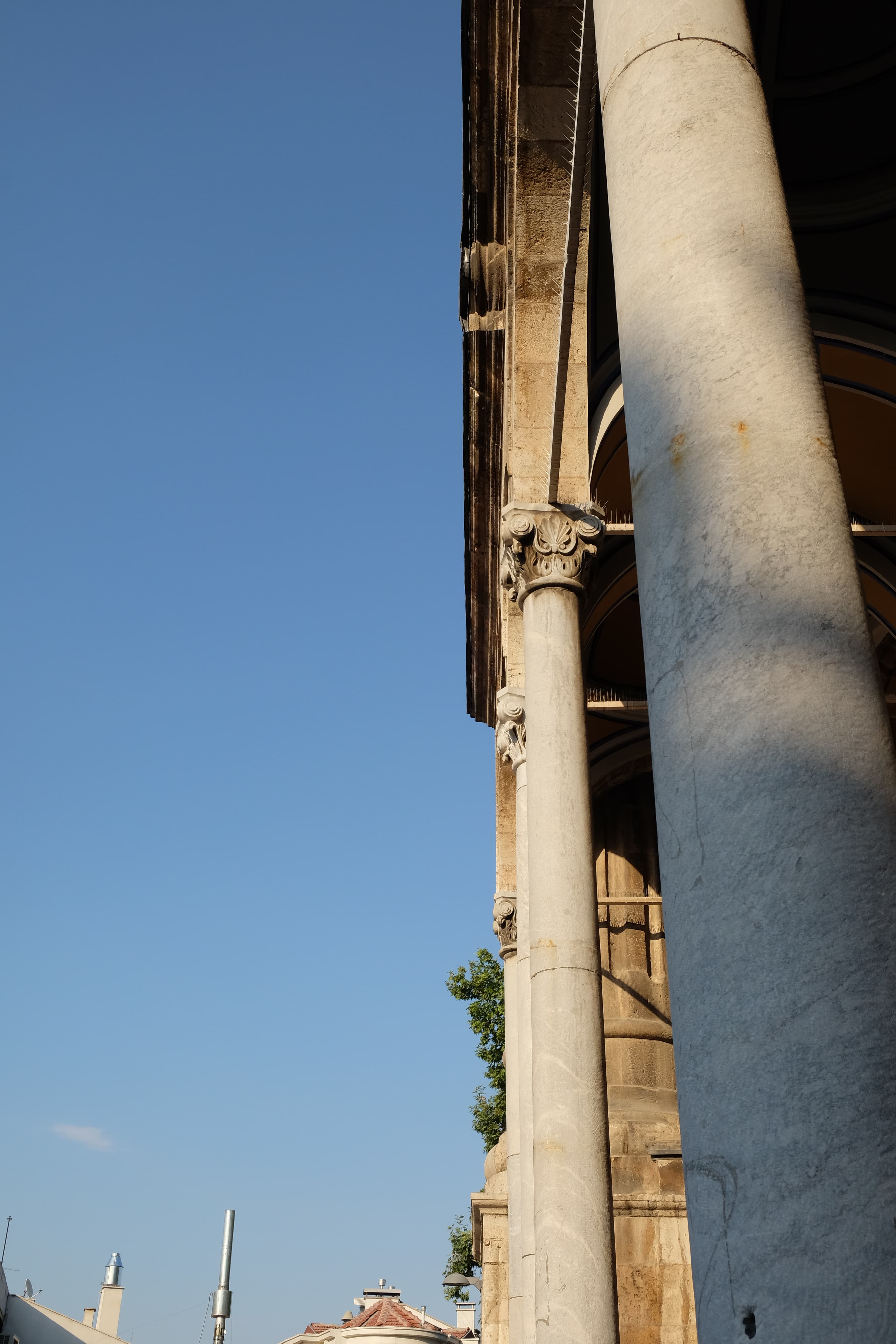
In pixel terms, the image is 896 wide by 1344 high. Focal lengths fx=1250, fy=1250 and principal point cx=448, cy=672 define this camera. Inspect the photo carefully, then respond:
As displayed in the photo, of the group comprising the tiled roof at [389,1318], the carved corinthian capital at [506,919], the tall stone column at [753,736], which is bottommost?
the tall stone column at [753,736]

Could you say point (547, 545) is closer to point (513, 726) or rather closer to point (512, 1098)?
point (513, 726)

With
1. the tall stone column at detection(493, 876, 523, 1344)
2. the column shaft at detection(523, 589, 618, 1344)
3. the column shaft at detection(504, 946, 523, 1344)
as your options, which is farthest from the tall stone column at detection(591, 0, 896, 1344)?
the tall stone column at detection(493, 876, 523, 1344)

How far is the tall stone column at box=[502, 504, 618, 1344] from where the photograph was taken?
6.97 m

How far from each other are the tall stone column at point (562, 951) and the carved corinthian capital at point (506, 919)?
619cm

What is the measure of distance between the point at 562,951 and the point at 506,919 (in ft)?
22.0

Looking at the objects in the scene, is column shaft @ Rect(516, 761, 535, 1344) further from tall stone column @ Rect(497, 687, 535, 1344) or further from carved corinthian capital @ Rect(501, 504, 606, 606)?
carved corinthian capital @ Rect(501, 504, 606, 606)

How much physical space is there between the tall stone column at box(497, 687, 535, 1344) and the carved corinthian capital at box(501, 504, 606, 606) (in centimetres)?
191

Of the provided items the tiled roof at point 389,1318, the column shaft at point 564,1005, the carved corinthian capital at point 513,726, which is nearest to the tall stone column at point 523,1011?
the carved corinthian capital at point 513,726

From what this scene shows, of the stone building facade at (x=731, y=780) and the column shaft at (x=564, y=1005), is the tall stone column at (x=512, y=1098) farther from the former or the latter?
the stone building facade at (x=731, y=780)

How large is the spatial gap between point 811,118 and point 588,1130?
7922 millimetres

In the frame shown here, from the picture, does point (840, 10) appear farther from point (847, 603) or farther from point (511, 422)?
point (847, 603)

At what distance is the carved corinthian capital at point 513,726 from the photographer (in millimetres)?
10930

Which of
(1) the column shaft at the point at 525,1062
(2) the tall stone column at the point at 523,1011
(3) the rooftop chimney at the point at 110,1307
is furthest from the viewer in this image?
(3) the rooftop chimney at the point at 110,1307

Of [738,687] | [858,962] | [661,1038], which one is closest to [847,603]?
[738,687]
